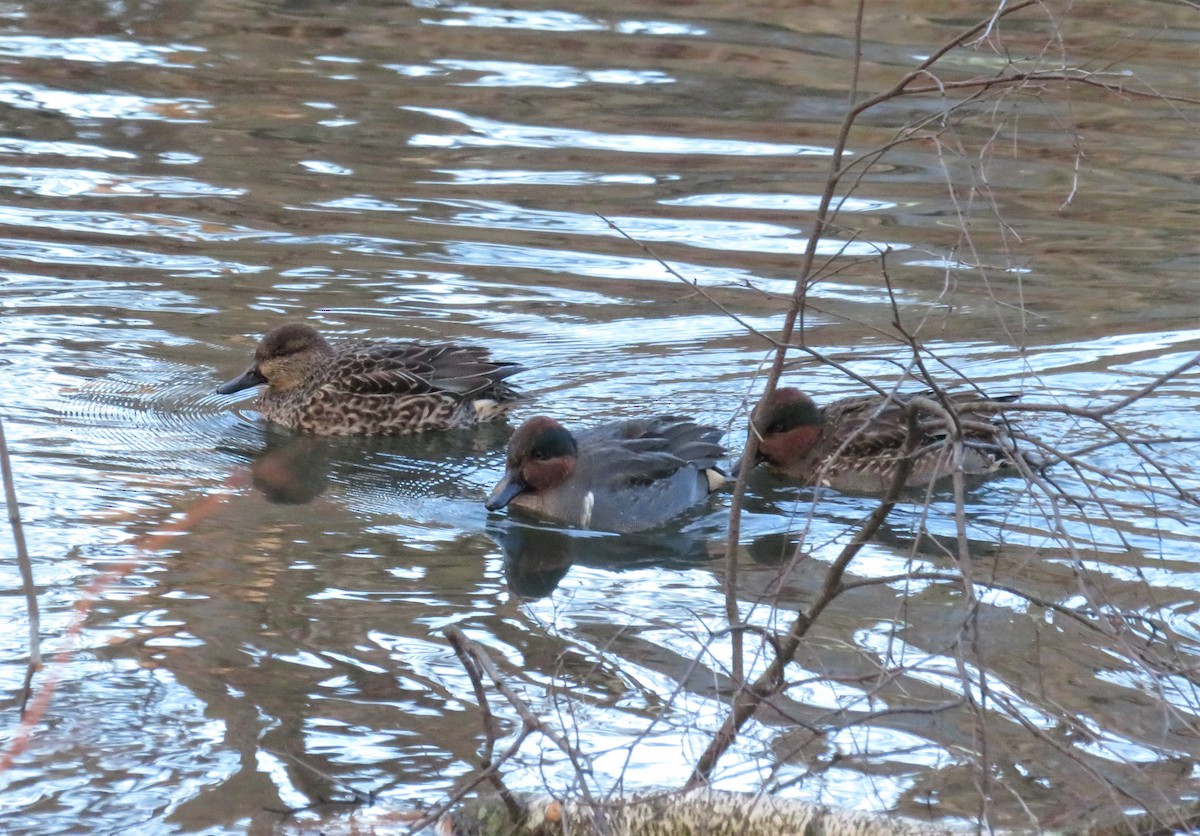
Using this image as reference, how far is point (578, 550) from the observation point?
7332 millimetres

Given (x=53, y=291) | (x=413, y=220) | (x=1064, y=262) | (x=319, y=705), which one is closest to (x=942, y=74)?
(x=1064, y=262)

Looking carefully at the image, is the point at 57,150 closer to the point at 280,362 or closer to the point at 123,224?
the point at 123,224

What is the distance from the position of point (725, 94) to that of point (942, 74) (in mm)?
2095

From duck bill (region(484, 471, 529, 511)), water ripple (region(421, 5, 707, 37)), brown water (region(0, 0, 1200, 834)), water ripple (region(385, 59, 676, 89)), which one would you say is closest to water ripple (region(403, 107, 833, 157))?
brown water (region(0, 0, 1200, 834))

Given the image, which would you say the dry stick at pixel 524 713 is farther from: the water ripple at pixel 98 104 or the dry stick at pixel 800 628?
the water ripple at pixel 98 104

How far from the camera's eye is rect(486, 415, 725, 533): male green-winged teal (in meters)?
7.64

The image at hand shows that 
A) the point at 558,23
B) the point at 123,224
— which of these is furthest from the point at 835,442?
the point at 558,23

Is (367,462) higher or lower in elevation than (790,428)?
lower

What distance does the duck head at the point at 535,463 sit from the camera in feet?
25.0

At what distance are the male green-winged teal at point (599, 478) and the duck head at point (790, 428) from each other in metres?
0.34

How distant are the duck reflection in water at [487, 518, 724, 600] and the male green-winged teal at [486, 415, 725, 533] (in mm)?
98

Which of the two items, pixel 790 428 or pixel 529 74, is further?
pixel 529 74

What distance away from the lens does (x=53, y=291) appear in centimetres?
1023

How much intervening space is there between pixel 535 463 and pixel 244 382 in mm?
2100
